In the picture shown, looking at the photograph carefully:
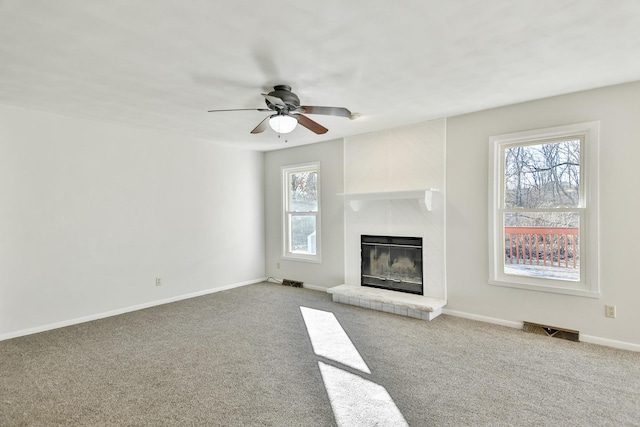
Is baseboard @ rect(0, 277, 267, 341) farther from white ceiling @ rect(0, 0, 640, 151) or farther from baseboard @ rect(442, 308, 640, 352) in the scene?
baseboard @ rect(442, 308, 640, 352)

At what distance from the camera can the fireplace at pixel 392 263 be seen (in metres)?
4.68

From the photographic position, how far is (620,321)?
3242mm

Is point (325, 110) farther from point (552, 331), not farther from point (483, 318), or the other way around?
point (552, 331)

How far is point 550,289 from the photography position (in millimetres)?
3584

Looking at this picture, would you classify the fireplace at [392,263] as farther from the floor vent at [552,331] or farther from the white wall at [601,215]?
the floor vent at [552,331]

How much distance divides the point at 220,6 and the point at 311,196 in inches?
162

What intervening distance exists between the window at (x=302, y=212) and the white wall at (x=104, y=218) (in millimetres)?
877

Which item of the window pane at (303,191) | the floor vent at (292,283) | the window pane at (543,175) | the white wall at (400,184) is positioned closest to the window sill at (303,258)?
the floor vent at (292,283)

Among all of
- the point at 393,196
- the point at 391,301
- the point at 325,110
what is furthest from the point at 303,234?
the point at 325,110

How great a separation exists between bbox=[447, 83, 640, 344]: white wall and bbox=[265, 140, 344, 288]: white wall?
1765 mm

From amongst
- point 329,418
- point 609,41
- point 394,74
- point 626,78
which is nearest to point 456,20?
point 394,74

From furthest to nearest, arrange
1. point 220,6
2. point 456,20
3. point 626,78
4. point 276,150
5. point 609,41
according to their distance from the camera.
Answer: point 276,150, point 626,78, point 609,41, point 456,20, point 220,6

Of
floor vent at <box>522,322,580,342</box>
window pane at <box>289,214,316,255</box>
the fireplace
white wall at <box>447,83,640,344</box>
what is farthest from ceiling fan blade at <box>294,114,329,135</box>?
floor vent at <box>522,322,580,342</box>

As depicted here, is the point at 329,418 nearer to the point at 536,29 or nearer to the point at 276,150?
the point at 536,29
